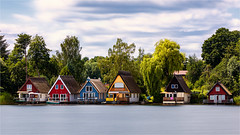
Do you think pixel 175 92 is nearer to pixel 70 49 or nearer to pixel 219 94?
pixel 219 94

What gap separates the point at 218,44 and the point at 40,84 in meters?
45.3

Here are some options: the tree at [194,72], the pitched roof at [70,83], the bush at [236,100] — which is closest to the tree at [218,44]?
the tree at [194,72]

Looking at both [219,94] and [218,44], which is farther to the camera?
[218,44]

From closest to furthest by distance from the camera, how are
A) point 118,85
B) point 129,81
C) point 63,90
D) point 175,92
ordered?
point 175,92 < point 118,85 < point 129,81 < point 63,90

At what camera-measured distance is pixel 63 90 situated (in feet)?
337

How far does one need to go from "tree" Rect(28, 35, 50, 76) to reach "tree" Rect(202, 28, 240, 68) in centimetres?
4078

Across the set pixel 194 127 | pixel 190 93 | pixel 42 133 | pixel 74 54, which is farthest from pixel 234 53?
pixel 42 133

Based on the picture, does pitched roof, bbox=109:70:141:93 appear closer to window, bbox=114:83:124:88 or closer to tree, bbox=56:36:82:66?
window, bbox=114:83:124:88

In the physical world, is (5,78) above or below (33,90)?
above

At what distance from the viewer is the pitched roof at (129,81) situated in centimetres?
9812

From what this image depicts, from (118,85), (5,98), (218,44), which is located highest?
(218,44)

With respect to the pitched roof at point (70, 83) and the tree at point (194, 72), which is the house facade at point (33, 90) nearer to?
the pitched roof at point (70, 83)

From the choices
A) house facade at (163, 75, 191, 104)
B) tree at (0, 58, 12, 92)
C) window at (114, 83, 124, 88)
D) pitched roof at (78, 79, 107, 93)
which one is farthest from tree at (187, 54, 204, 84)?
tree at (0, 58, 12, 92)

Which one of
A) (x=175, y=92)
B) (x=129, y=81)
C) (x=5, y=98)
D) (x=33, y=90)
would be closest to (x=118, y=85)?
(x=129, y=81)
